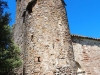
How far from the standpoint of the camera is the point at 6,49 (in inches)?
380

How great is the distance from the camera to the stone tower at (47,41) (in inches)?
345

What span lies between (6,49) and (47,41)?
7.26ft

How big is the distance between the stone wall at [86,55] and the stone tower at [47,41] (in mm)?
2899

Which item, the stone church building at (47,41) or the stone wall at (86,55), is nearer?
the stone church building at (47,41)

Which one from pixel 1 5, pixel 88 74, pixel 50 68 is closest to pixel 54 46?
pixel 50 68

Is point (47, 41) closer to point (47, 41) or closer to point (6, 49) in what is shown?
point (47, 41)

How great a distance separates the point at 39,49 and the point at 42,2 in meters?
2.79

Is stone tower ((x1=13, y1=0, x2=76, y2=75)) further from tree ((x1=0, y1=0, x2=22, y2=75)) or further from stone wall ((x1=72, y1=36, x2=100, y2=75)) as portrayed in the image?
stone wall ((x1=72, y1=36, x2=100, y2=75))

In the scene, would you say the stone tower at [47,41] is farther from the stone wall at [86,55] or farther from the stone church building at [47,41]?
the stone wall at [86,55]

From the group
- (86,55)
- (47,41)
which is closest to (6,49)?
(47,41)

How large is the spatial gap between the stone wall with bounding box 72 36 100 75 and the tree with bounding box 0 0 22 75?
4176 millimetres

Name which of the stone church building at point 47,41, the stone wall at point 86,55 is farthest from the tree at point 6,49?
the stone wall at point 86,55

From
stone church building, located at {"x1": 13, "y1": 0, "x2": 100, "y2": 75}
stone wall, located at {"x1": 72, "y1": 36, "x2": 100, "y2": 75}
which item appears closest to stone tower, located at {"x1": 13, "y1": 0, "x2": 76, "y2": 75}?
stone church building, located at {"x1": 13, "y1": 0, "x2": 100, "y2": 75}

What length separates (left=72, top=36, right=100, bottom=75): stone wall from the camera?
1220 centimetres
